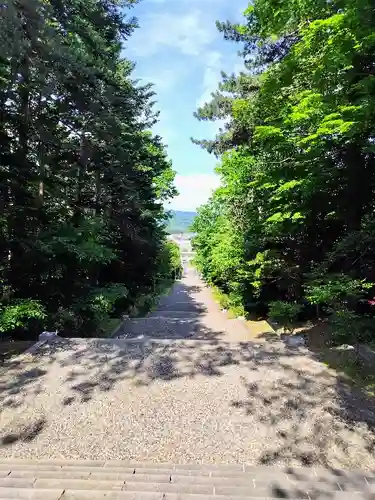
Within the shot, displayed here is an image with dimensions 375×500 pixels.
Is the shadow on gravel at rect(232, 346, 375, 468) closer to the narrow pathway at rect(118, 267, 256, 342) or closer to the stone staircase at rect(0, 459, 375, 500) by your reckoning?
the stone staircase at rect(0, 459, 375, 500)

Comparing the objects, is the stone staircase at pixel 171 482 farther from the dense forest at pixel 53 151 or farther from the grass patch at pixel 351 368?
the dense forest at pixel 53 151

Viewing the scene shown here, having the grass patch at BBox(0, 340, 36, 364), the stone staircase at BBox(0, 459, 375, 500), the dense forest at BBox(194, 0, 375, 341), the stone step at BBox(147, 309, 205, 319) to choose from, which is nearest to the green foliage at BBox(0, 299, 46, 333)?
the grass patch at BBox(0, 340, 36, 364)

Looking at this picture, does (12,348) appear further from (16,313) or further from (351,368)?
(351,368)

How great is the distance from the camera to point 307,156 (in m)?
9.06

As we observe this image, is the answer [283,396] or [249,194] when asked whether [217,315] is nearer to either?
[249,194]

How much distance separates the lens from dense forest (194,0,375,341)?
684cm

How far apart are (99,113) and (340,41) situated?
6532mm

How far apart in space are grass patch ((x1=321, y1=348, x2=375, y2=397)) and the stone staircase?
2.44 metres

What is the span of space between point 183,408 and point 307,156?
6.99 metres

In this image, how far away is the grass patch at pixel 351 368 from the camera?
553 centimetres

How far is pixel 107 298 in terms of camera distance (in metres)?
9.70

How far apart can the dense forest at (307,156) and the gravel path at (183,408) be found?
2.11 meters

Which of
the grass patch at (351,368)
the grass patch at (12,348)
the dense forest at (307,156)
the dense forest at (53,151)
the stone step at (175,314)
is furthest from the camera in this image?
the stone step at (175,314)

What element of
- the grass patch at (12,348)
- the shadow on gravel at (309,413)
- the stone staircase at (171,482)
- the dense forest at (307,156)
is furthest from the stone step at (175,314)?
the stone staircase at (171,482)
